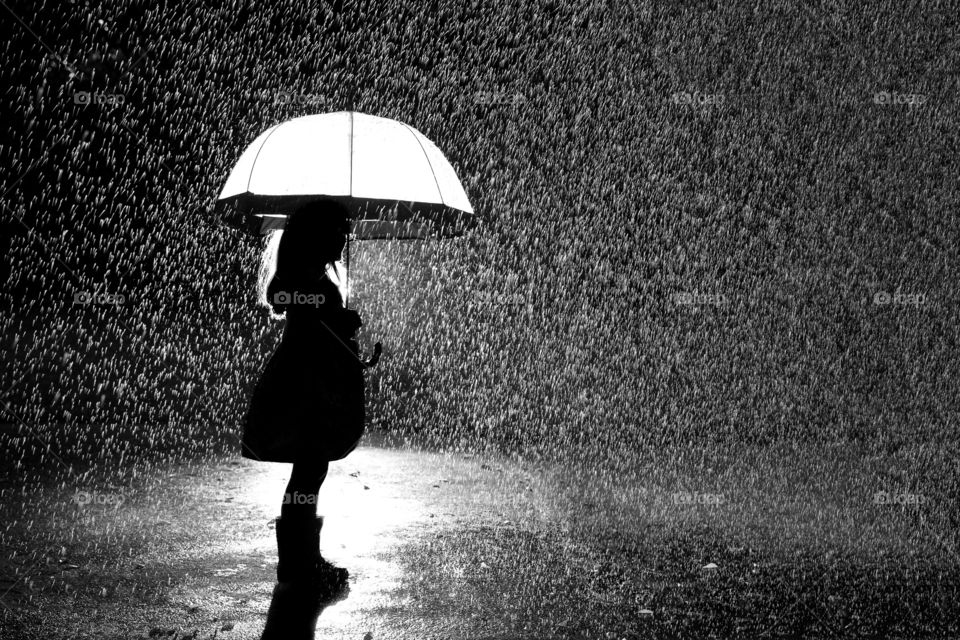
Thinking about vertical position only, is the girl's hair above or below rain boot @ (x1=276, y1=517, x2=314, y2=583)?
above

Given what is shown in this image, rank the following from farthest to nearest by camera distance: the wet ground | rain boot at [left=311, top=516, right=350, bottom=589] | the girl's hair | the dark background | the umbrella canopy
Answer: the dark background → the umbrella canopy → rain boot at [left=311, top=516, right=350, bottom=589] → the girl's hair → the wet ground

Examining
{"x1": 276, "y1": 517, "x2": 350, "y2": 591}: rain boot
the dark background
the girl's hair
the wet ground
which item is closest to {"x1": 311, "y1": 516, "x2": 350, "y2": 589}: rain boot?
{"x1": 276, "y1": 517, "x2": 350, "y2": 591}: rain boot

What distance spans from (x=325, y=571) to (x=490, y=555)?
0.93 meters

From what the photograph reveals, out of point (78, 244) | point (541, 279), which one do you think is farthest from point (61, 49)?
point (541, 279)

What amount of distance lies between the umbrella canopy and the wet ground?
1.82 meters

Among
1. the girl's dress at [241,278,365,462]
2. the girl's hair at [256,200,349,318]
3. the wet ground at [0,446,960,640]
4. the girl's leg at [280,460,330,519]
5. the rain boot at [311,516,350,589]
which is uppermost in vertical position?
the girl's hair at [256,200,349,318]

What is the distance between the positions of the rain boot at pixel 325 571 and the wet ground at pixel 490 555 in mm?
106

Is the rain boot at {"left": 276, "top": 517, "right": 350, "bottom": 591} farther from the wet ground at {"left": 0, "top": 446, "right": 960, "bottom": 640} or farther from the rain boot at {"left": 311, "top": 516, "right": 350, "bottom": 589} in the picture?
the wet ground at {"left": 0, "top": 446, "right": 960, "bottom": 640}

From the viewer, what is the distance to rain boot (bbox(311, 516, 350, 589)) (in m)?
3.59

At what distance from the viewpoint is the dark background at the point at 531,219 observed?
10.4m

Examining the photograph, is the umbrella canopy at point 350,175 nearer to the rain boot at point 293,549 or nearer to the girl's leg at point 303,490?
the girl's leg at point 303,490

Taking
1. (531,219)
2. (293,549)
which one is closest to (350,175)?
(293,549)

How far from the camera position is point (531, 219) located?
445 inches

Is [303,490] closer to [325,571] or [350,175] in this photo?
[325,571]
